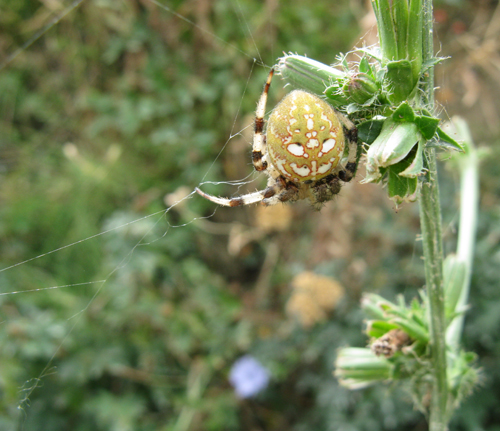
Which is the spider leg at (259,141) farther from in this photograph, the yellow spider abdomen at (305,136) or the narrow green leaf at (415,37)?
the narrow green leaf at (415,37)

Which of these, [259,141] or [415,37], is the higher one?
[259,141]

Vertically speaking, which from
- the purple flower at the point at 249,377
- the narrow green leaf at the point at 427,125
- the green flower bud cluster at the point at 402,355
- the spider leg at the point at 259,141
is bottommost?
the green flower bud cluster at the point at 402,355

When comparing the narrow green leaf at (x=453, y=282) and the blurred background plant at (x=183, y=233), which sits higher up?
the blurred background plant at (x=183, y=233)

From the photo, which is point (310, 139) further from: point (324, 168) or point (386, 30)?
point (386, 30)

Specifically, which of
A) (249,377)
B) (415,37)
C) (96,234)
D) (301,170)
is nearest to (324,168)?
(301,170)

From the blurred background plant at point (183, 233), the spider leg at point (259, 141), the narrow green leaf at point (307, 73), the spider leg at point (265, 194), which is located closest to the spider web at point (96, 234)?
the blurred background plant at point (183, 233)
